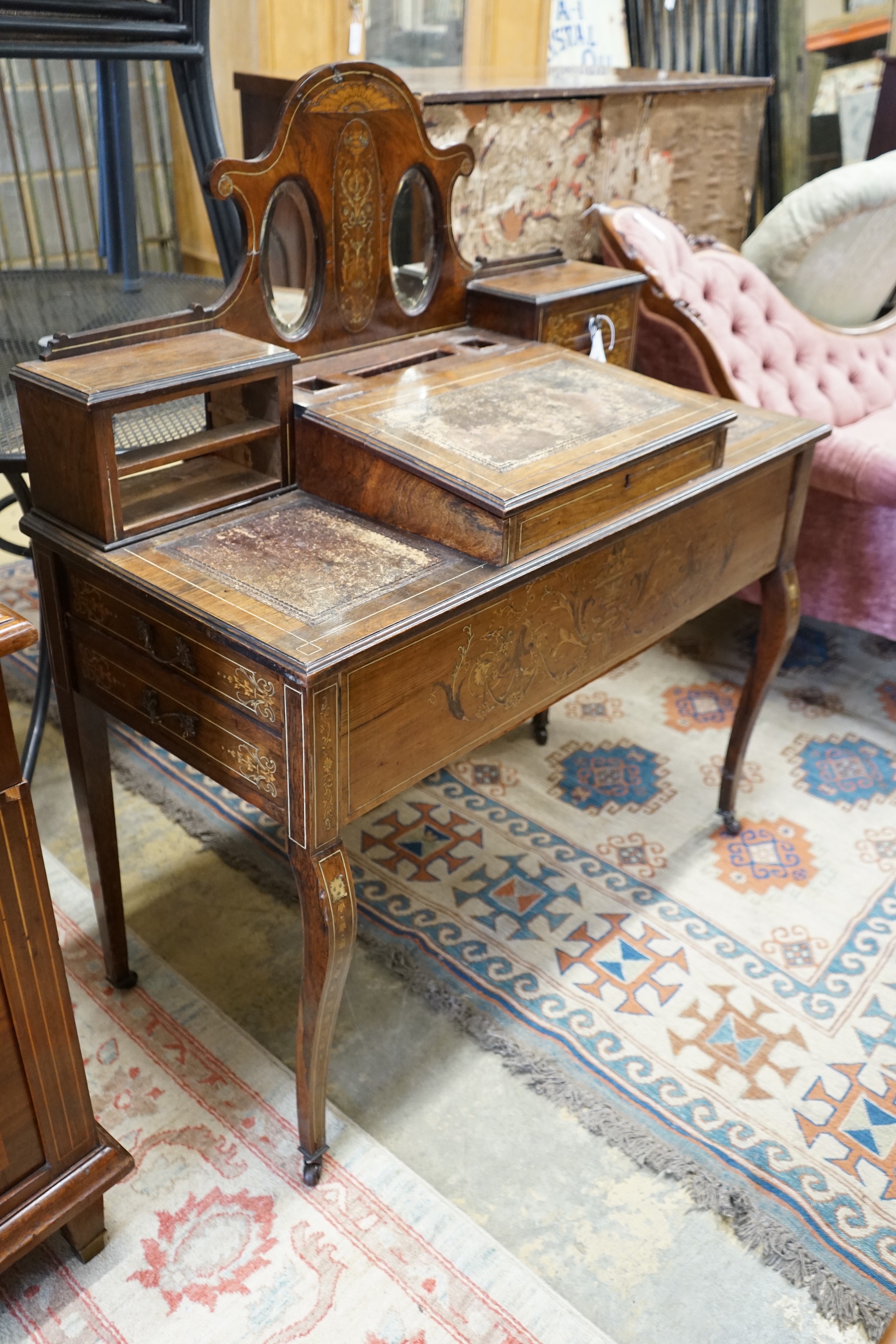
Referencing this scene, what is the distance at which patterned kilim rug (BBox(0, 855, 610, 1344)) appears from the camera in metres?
1.46

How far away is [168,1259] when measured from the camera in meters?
1.54

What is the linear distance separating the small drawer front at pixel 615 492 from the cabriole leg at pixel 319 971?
18.6 inches

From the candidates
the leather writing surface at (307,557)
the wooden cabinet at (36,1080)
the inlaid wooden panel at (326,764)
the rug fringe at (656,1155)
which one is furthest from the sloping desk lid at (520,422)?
the rug fringe at (656,1155)

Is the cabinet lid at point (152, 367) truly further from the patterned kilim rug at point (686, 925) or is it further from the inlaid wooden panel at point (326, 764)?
the patterned kilim rug at point (686, 925)

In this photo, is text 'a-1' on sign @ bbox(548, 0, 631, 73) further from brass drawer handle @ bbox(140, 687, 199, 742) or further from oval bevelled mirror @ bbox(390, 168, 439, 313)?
brass drawer handle @ bbox(140, 687, 199, 742)

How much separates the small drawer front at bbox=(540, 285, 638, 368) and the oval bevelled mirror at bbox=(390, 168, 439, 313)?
218mm

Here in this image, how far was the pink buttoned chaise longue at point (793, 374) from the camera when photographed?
2.64m

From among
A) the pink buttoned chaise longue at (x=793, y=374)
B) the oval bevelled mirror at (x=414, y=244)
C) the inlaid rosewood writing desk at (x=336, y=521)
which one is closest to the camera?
the inlaid rosewood writing desk at (x=336, y=521)

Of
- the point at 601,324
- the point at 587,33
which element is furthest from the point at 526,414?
the point at 587,33

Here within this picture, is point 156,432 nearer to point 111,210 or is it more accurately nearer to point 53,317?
point 53,317

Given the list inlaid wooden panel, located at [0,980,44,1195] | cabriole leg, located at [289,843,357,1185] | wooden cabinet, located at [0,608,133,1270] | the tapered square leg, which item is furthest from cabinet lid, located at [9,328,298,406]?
inlaid wooden panel, located at [0,980,44,1195]

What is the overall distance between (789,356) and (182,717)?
2.17m

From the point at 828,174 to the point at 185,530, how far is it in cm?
235

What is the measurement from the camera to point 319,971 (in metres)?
1.46
